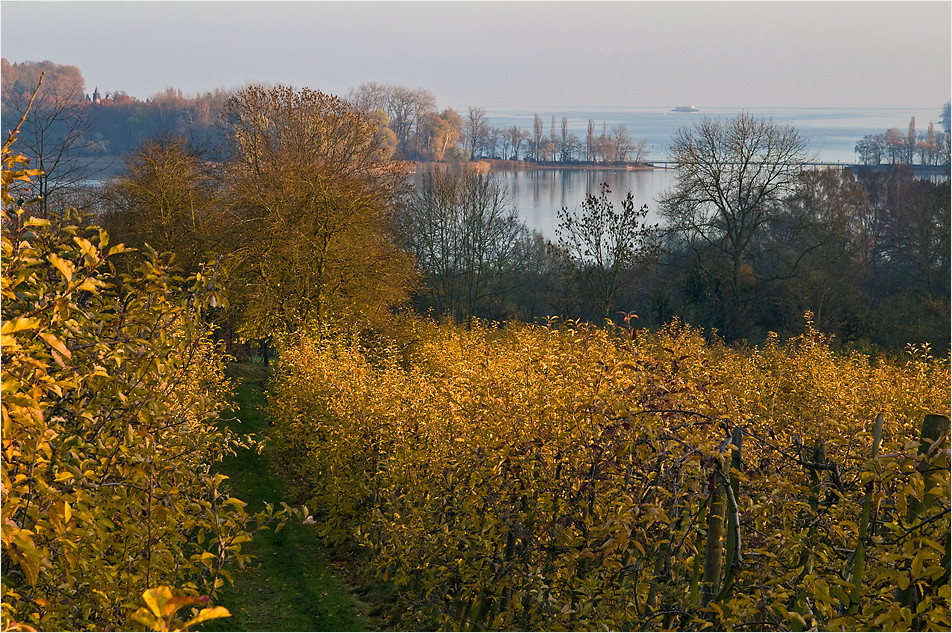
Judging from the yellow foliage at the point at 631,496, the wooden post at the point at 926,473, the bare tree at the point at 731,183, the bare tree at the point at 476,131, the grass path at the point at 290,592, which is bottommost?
the grass path at the point at 290,592

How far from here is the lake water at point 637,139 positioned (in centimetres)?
2509

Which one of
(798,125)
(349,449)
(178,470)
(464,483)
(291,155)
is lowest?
(349,449)

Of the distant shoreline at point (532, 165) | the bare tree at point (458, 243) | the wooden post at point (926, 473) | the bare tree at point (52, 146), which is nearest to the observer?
the wooden post at point (926, 473)

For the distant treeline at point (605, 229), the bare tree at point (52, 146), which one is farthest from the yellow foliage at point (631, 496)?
the distant treeline at point (605, 229)

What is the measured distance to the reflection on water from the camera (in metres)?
38.2

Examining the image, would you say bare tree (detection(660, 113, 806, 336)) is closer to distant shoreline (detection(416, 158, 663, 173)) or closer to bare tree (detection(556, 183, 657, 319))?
bare tree (detection(556, 183, 657, 319))

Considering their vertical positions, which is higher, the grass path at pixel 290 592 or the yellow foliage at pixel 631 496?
the yellow foliage at pixel 631 496

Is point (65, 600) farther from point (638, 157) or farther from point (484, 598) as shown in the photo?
point (638, 157)

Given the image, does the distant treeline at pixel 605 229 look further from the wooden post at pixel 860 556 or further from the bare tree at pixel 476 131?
the wooden post at pixel 860 556

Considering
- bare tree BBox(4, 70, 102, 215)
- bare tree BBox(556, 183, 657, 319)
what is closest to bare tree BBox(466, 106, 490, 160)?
bare tree BBox(4, 70, 102, 215)

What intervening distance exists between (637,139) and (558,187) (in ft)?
25.8

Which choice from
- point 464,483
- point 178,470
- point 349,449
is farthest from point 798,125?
point 178,470

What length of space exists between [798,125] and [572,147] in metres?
20.1

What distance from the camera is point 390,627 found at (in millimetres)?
8414
